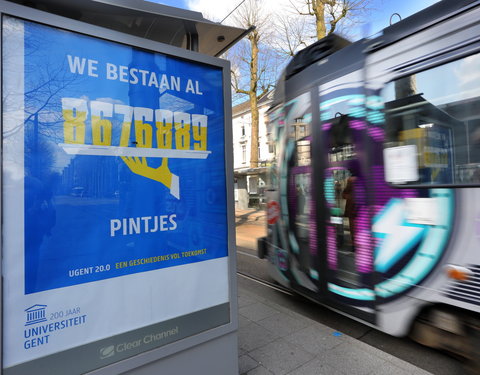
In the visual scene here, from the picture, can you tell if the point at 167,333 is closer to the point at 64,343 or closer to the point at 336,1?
the point at 64,343

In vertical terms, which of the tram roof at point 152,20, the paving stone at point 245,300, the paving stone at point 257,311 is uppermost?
the tram roof at point 152,20

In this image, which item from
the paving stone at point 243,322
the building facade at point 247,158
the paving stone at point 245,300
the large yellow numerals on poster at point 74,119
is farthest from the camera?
the building facade at point 247,158

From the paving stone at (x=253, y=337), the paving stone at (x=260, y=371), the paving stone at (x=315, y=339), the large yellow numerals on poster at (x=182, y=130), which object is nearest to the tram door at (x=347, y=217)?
the paving stone at (x=315, y=339)

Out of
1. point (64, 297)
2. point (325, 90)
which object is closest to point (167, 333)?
point (64, 297)

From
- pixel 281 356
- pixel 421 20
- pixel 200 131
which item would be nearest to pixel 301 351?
pixel 281 356

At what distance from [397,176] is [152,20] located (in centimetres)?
270

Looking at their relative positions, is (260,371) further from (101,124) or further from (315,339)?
(101,124)

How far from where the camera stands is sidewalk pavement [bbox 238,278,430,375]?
120 inches

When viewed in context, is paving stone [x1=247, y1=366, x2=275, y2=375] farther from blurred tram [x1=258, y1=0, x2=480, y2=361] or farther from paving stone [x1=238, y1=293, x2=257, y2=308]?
paving stone [x1=238, y1=293, x2=257, y2=308]

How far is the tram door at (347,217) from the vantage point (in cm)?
346

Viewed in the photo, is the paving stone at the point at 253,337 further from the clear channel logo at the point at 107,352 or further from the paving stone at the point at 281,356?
the clear channel logo at the point at 107,352

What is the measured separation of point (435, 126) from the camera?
9.43 feet

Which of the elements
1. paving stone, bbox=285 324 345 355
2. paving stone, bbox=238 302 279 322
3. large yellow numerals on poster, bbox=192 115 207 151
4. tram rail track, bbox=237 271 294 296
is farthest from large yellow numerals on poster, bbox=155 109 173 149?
tram rail track, bbox=237 271 294 296

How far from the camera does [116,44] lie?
224 cm
